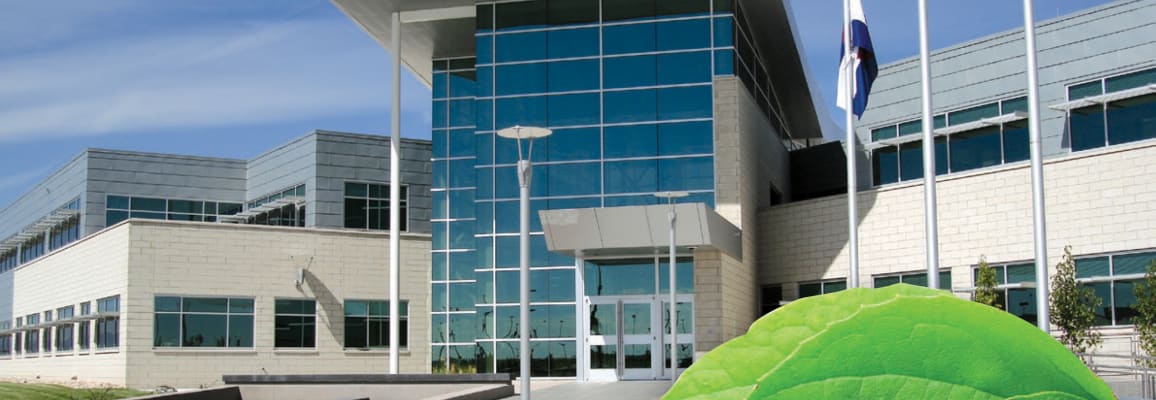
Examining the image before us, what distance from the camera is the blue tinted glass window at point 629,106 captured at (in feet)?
111

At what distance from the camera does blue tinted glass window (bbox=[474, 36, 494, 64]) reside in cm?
3519

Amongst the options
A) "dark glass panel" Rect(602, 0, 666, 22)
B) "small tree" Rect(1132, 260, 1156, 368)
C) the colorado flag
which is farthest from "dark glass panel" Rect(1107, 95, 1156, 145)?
"dark glass panel" Rect(602, 0, 666, 22)

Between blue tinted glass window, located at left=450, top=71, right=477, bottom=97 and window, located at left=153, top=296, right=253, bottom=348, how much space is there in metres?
9.66

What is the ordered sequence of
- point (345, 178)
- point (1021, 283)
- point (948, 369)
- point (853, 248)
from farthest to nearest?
1. point (345, 178)
2. point (1021, 283)
3. point (853, 248)
4. point (948, 369)

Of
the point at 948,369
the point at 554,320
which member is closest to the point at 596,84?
the point at 554,320

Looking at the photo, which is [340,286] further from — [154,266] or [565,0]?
[565,0]

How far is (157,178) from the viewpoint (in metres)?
51.6

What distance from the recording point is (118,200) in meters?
50.8

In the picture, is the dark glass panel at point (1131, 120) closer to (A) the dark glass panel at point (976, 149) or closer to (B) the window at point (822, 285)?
(A) the dark glass panel at point (976, 149)

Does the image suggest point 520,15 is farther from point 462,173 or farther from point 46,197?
point 46,197

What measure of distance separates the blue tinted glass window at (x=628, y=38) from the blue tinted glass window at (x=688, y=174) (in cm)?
341

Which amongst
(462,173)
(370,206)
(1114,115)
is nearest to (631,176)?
(462,173)

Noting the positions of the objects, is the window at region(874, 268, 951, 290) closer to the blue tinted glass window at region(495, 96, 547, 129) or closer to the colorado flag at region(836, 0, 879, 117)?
the colorado flag at region(836, 0, 879, 117)

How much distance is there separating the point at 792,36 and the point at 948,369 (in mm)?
39745
